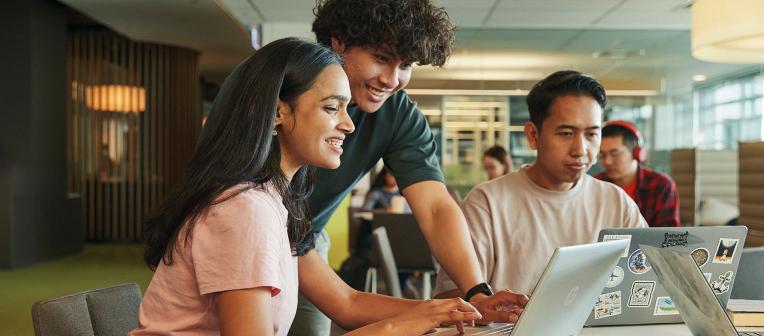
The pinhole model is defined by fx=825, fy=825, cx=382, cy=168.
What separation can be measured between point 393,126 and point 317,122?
0.78m

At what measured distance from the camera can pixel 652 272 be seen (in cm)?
156

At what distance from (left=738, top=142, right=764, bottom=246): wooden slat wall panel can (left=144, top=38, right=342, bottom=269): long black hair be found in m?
3.15

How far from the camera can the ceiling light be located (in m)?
3.74

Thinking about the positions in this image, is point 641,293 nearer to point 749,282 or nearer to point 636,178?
point 749,282

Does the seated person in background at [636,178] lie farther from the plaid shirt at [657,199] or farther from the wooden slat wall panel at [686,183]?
the wooden slat wall panel at [686,183]

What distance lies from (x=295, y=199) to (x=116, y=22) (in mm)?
8331

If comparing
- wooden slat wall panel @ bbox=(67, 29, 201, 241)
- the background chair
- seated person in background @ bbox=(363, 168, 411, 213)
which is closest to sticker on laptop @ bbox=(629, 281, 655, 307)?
the background chair

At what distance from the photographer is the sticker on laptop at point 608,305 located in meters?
1.58

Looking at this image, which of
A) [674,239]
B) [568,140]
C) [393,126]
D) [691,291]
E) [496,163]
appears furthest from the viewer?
[496,163]

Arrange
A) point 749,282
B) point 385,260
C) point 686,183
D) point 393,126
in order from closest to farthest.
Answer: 1. point 749,282
2. point 393,126
3. point 385,260
4. point 686,183

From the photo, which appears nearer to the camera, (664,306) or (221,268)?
(221,268)

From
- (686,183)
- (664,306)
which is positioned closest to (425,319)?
(664,306)

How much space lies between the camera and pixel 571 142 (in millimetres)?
2219

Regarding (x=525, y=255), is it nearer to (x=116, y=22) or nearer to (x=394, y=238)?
(x=394, y=238)
